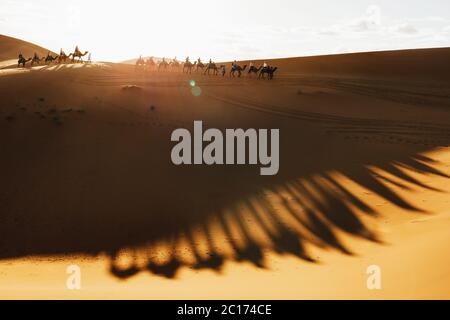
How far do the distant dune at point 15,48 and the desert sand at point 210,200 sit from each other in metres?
43.7

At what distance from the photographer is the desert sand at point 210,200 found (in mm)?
7086

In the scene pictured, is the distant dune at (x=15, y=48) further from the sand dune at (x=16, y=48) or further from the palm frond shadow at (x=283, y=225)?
the palm frond shadow at (x=283, y=225)

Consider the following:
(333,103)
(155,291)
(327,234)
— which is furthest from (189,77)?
(155,291)

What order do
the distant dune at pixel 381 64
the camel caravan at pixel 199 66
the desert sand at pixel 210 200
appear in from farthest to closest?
the distant dune at pixel 381 64 < the camel caravan at pixel 199 66 < the desert sand at pixel 210 200

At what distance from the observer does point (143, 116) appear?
18.6m

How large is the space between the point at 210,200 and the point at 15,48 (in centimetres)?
6571

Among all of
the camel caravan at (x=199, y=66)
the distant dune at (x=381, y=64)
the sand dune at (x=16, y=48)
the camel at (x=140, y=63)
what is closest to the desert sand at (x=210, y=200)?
the camel caravan at (x=199, y=66)

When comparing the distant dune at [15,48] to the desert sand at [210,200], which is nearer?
the desert sand at [210,200]

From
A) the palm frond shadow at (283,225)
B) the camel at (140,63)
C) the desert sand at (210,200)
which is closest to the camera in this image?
the desert sand at (210,200)

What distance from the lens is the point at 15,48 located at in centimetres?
6569

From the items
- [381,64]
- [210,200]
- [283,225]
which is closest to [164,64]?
[381,64]

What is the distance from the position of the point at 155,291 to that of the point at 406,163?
37.2ft

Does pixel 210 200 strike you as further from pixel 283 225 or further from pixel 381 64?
pixel 381 64
